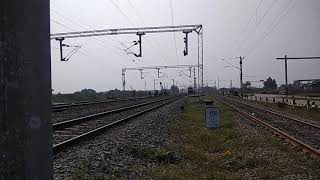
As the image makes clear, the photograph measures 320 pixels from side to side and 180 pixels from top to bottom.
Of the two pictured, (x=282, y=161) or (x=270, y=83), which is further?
(x=270, y=83)

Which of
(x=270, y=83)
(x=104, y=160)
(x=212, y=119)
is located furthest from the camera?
(x=270, y=83)

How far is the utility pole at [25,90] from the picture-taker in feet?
6.75

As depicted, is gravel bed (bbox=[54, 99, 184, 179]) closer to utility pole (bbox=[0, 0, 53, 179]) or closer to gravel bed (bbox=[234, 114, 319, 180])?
gravel bed (bbox=[234, 114, 319, 180])

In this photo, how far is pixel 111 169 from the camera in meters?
9.07

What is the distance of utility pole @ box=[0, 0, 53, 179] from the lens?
6.75 feet

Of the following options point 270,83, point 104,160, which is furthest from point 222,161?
point 270,83

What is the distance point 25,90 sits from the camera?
2.17 metres

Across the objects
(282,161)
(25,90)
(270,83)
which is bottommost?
(282,161)

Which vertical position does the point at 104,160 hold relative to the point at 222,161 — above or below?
above

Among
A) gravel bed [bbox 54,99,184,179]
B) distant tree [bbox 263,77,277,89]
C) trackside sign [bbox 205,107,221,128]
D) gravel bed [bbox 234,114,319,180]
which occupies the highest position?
distant tree [bbox 263,77,277,89]

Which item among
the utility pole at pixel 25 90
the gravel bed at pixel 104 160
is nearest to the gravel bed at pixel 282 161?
the gravel bed at pixel 104 160

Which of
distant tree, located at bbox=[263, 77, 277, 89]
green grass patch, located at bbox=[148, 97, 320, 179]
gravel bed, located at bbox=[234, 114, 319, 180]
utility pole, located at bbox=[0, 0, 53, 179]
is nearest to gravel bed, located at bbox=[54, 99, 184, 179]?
green grass patch, located at bbox=[148, 97, 320, 179]

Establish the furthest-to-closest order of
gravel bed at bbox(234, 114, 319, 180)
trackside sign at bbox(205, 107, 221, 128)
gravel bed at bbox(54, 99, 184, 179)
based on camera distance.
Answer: trackside sign at bbox(205, 107, 221, 128), gravel bed at bbox(234, 114, 319, 180), gravel bed at bbox(54, 99, 184, 179)

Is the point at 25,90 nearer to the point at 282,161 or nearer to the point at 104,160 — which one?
the point at 104,160
